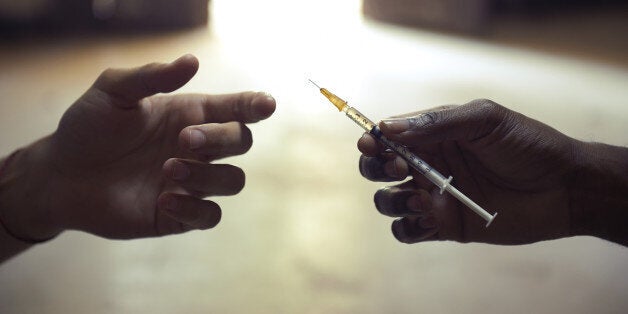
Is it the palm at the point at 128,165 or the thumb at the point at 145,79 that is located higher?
the thumb at the point at 145,79

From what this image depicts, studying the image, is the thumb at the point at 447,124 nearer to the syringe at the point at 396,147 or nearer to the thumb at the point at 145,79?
the syringe at the point at 396,147

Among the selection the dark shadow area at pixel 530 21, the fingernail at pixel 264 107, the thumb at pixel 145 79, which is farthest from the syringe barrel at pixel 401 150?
the dark shadow area at pixel 530 21

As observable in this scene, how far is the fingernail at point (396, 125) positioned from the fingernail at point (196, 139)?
10.0 inches

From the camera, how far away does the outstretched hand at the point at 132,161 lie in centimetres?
78

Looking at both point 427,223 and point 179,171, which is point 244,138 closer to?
point 179,171

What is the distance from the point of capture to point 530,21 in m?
1.04

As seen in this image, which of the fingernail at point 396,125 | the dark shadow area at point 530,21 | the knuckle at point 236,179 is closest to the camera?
the fingernail at point 396,125

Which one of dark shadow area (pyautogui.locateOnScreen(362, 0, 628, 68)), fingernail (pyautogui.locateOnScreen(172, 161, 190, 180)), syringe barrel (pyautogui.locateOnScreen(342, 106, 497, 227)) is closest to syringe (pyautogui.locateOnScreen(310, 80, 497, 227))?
syringe barrel (pyautogui.locateOnScreen(342, 106, 497, 227))

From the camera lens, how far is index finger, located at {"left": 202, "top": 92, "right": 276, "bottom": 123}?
78 cm

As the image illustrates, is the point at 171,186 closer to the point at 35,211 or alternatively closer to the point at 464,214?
the point at 35,211

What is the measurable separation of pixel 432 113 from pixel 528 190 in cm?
25

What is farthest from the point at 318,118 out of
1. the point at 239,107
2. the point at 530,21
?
the point at 530,21

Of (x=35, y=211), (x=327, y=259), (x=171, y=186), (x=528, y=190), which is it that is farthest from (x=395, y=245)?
(x=35, y=211)

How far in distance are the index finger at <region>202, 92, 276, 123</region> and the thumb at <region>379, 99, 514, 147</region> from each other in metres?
0.18
